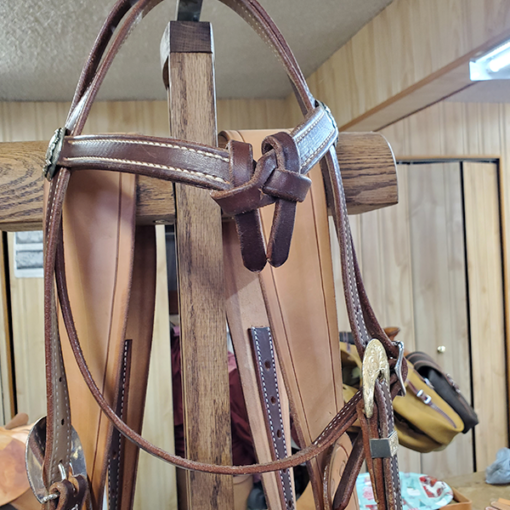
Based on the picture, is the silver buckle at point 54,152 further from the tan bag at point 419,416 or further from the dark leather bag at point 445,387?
the dark leather bag at point 445,387

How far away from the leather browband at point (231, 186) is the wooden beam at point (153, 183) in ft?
0.15

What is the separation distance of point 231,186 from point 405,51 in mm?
1734

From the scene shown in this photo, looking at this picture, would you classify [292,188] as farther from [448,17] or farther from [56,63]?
[56,63]

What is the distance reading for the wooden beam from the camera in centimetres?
43

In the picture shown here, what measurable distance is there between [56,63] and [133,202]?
2223 mm

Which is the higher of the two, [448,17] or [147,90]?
[147,90]

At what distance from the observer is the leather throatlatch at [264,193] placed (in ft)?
1.07

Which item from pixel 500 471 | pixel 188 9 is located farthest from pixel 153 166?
pixel 500 471

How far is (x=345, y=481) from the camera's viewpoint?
410mm

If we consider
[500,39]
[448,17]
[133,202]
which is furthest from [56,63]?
[133,202]

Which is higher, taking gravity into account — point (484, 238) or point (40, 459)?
point (484, 238)

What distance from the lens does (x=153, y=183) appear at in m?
0.44

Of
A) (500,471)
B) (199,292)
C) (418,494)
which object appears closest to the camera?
A: (199,292)

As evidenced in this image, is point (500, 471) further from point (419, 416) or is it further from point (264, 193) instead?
point (264, 193)
